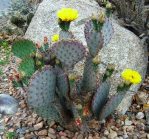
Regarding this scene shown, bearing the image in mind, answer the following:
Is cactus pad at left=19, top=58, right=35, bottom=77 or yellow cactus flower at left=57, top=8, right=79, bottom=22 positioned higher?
yellow cactus flower at left=57, top=8, right=79, bottom=22

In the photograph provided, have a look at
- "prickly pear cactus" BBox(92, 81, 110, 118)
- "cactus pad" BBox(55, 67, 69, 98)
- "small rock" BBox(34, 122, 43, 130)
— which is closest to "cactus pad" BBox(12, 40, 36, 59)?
"cactus pad" BBox(55, 67, 69, 98)

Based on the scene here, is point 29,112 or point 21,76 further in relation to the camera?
point 29,112

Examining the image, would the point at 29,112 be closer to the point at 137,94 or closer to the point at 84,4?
the point at 137,94

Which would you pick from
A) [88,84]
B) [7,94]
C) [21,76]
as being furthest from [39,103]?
[7,94]

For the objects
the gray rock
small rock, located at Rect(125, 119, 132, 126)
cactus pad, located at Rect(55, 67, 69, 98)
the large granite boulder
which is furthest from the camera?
the large granite boulder

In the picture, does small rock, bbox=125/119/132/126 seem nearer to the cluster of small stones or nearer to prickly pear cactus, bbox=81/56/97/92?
the cluster of small stones

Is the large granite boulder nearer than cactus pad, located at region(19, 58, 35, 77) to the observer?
No
